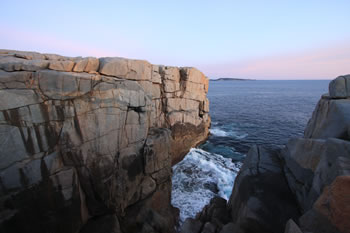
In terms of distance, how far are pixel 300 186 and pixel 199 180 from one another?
42.8 feet

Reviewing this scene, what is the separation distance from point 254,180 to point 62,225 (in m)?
11.7

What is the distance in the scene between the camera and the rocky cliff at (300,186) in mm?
4504

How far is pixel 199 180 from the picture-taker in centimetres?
1925

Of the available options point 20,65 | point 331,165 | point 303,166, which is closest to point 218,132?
point 303,166

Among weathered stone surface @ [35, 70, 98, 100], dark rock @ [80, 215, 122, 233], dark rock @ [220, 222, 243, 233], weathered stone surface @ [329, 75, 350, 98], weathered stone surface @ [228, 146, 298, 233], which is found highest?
weathered stone surface @ [329, 75, 350, 98]

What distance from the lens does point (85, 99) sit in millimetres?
11086

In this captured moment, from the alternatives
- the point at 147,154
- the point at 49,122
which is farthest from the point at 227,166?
the point at 49,122

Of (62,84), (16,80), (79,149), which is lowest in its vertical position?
(79,149)

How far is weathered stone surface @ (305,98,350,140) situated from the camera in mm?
7305

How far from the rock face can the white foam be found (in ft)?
6.22

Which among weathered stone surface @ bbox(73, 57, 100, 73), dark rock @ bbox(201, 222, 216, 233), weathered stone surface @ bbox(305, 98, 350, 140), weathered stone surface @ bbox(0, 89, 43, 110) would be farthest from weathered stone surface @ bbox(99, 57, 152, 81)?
weathered stone surface @ bbox(305, 98, 350, 140)

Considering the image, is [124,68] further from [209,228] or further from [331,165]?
[331,165]

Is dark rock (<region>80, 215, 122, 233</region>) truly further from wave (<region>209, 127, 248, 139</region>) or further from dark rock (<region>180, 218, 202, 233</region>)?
wave (<region>209, 127, 248, 139</region>)

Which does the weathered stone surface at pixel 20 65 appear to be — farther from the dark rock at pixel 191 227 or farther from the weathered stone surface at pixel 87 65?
the dark rock at pixel 191 227
